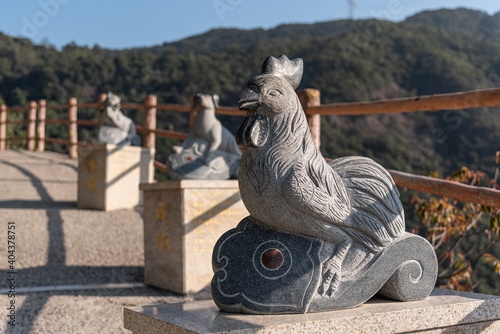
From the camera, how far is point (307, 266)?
1.93 meters

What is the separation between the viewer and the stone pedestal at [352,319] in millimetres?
1780

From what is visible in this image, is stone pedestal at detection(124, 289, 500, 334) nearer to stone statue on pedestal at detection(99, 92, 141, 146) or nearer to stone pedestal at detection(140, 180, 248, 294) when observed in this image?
stone pedestal at detection(140, 180, 248, 294)

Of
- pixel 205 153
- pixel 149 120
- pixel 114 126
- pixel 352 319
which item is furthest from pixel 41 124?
pixel 352 319

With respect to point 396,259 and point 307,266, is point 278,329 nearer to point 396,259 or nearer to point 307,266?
point 307,266

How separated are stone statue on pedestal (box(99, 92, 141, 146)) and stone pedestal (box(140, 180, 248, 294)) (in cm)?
284

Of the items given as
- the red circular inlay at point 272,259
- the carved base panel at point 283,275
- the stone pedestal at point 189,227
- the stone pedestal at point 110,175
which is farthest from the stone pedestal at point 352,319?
the stone pedestal at point 110,175

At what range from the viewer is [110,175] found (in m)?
6.13

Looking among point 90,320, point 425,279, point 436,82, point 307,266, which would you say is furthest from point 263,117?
point 436,82

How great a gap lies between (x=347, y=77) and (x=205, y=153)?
14.0 meters

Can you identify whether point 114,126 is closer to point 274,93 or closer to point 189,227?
point 189,227

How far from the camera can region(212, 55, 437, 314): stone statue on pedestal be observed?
192cm

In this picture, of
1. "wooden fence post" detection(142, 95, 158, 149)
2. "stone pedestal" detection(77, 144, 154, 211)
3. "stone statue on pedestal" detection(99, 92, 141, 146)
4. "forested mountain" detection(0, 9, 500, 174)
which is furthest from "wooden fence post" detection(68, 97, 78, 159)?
"forested mountain" detection(0, 9, 500, 174)

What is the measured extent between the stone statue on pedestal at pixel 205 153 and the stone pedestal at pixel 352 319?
1.99 metres

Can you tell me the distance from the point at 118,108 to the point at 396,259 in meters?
5.31
